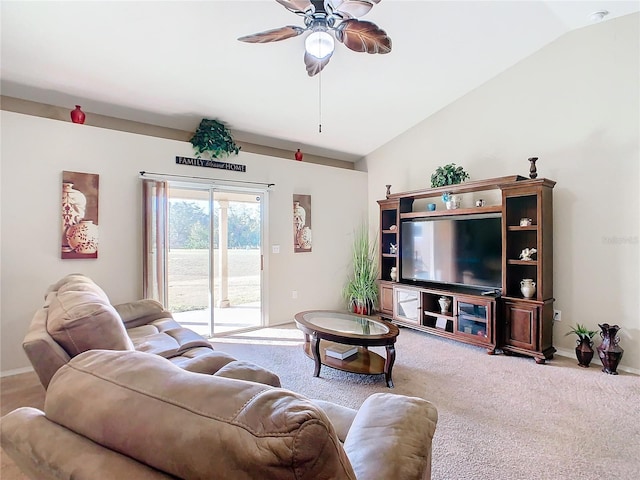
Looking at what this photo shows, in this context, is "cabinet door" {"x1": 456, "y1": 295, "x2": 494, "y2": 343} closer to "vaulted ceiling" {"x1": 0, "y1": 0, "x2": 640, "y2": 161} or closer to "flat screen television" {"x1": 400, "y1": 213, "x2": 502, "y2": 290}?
"flat screen television" {"x1": 400, "y1": 213, "x2": 502, "y2": 290}

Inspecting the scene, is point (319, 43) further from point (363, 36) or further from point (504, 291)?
point (504, 291)

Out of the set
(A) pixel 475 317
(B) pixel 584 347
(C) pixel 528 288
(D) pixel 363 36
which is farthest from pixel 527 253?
(D) pixel 363 36

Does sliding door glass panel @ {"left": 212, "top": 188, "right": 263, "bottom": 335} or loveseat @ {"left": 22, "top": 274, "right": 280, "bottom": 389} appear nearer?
loveseat @ {"left": 22, "top": 274, "right": 280, "bottom": 389}

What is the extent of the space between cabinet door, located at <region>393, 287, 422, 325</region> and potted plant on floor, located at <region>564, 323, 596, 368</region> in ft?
5.49

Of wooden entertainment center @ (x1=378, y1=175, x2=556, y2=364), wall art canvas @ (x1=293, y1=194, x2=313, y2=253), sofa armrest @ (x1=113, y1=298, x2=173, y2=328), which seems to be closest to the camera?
sofa armrest @ (x1=113, y1=298, x2=173, y2=328)

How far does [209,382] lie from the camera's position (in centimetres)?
72

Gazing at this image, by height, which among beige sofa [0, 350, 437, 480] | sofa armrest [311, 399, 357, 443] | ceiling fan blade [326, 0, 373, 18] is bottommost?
sofa armrest [311, 399, 357, 443]

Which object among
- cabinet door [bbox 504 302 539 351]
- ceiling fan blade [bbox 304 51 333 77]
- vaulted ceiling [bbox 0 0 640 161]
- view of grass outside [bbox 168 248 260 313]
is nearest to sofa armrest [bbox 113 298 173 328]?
view of grass outside [bbox 168 248 260 313]

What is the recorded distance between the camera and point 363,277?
5.54 meters

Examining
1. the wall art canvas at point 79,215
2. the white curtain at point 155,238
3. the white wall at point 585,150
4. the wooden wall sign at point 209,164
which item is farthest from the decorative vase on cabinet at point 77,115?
the white wall at point 585,150

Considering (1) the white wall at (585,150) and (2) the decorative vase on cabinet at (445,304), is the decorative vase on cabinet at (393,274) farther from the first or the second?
(1) the white wall at (585,150)

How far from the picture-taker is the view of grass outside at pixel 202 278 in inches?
167

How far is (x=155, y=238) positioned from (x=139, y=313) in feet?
3.41

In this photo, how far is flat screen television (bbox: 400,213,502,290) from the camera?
4.02m
